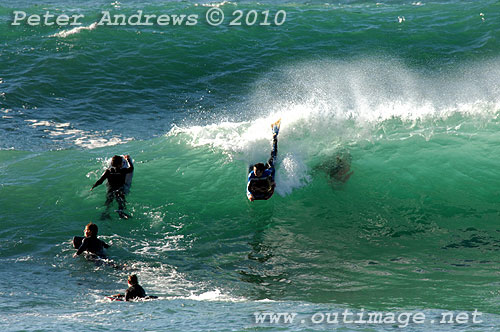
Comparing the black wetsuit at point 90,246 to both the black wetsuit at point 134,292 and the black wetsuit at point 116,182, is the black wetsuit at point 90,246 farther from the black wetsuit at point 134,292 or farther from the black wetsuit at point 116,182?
the black wetsuit at point 116,182

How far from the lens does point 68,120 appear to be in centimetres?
1919

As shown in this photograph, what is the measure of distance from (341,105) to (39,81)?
12.0m

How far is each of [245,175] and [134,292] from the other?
552 centimetres

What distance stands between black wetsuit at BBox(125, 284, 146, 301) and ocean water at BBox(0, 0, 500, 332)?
15.0 inches

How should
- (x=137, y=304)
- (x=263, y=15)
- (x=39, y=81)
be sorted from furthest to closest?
1. (x=263, y=15)
2. (x=39, y=81)
3. (x=137, y=304)

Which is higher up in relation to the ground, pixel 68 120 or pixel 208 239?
pixel 68 120

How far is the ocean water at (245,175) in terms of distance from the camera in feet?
29.1

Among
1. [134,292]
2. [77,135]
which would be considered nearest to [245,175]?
[134,292]

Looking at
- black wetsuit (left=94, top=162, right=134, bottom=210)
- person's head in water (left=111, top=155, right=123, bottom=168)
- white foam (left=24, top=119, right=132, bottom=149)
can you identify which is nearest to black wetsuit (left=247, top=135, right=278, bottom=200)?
black wetsuit (left=94, top=162, right=134, bottom=210)

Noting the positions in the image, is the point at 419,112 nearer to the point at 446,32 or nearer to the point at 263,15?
the point at 446,32

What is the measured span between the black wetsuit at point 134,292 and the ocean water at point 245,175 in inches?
15.0

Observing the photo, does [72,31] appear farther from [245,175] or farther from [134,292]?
[134,292]

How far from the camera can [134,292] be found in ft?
28.8

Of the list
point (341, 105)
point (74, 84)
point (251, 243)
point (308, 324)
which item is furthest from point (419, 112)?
point (74, 84)
